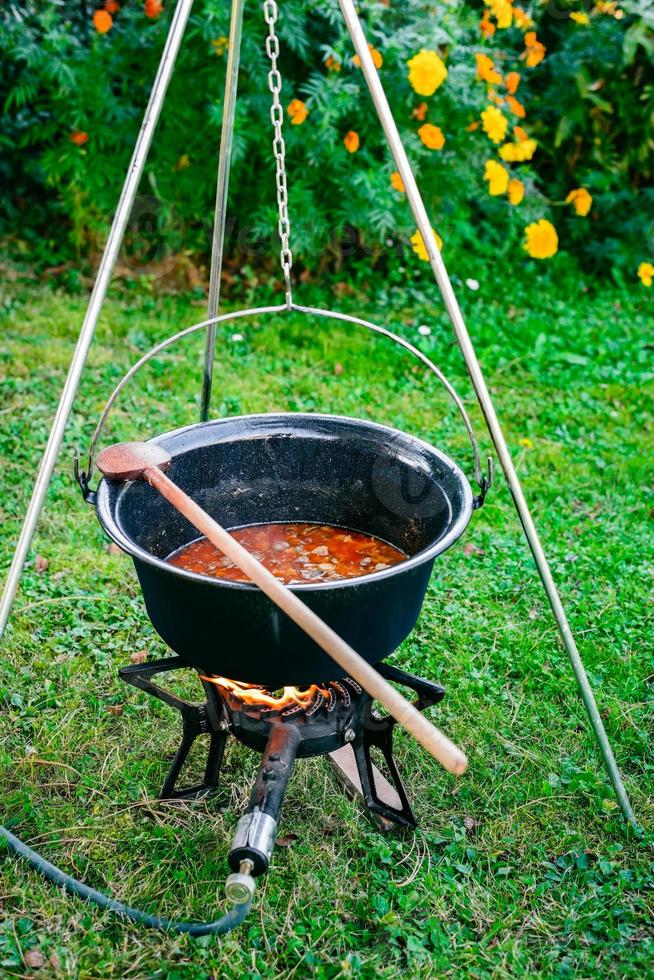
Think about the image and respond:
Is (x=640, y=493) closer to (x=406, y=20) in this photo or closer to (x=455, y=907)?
(x=455, y=907)

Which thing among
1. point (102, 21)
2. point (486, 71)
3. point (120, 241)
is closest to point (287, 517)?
point (120, 241)

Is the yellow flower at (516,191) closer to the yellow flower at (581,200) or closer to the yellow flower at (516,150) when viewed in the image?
the yellow flower at (516,150)

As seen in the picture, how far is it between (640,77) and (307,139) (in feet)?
7.50

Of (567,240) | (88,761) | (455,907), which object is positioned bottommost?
(88,761)

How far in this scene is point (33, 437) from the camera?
4031mm

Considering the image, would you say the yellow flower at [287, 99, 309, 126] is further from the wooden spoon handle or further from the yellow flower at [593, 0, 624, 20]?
the wooden spoon handle

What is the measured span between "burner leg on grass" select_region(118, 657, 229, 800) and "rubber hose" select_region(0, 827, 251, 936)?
0.34 m

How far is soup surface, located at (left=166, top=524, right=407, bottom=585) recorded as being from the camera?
89.7 inches

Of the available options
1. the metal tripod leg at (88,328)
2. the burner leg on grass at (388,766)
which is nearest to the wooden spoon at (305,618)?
the metal tripod leg at (88,328)

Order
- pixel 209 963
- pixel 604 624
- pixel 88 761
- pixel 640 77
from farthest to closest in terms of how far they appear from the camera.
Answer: pixel 640 77, pixel 604 624, pixel 88 761, pixel 209 963

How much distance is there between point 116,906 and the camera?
209 centimetres

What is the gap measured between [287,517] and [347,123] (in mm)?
3012

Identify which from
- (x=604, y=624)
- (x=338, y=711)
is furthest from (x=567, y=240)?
(x=338, y=711)

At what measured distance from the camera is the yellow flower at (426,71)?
396cm
